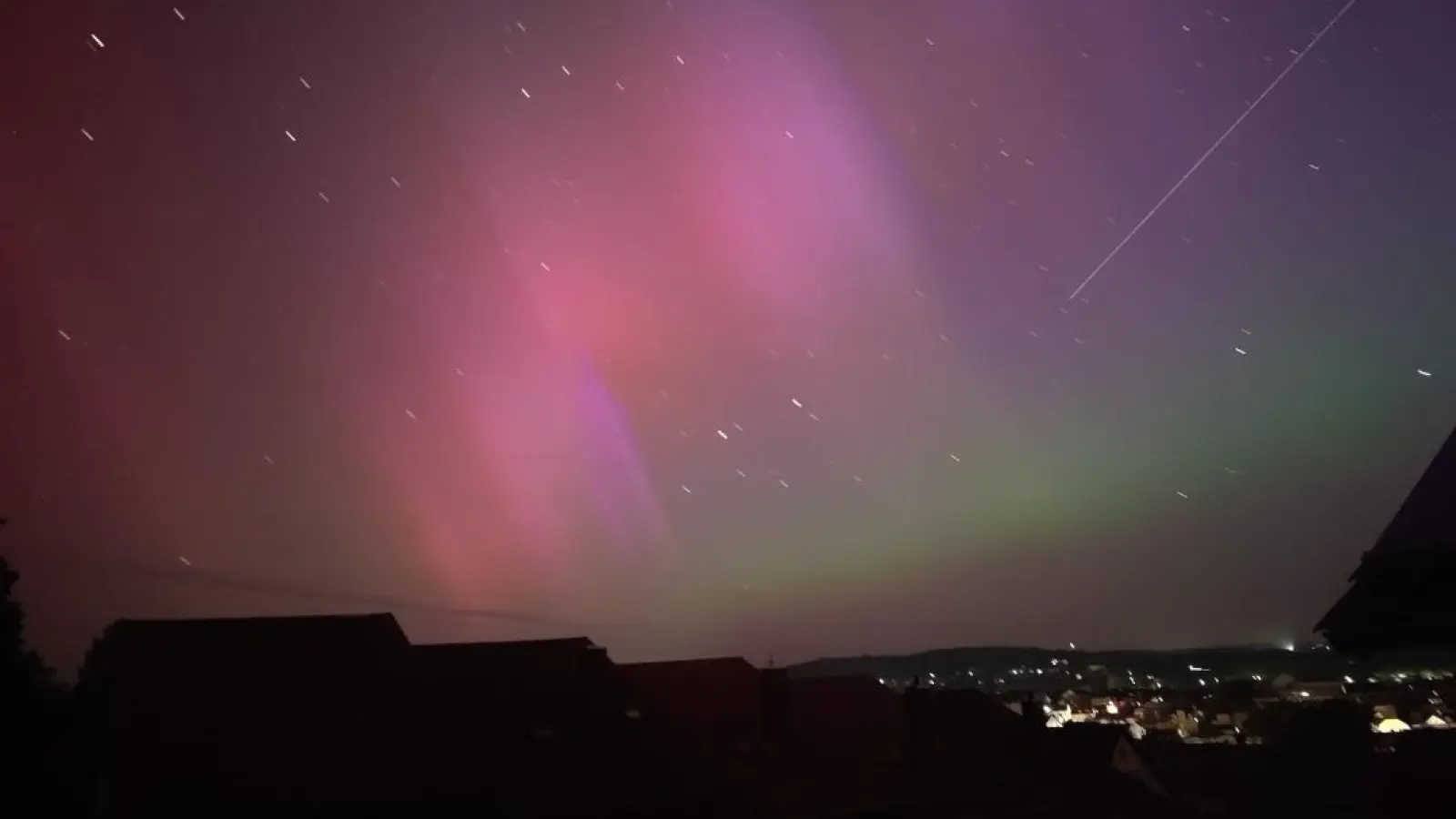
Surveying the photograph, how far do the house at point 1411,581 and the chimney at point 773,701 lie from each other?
1870 centimetres

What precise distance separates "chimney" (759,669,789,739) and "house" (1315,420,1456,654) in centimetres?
1870

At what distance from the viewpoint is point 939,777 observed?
22047 millimetres

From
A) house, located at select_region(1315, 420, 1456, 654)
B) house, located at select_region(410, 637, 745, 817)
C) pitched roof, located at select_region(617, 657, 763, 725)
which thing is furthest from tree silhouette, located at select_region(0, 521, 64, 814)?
house, located at select_region(1315, 420, 1456, 654)

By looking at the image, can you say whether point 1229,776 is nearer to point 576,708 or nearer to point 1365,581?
point 576,708

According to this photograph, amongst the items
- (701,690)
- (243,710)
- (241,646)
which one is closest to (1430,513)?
(243,710)

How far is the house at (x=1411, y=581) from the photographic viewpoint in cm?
469

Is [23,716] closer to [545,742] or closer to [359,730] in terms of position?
[359,730]

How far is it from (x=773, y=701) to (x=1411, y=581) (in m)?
19.6

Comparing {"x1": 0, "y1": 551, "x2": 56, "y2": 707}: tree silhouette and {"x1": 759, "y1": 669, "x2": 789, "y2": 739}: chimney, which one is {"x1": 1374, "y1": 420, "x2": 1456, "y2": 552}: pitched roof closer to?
{"x1": 759, "y1": 669, "x2": 789, "y2": 739}: chimney

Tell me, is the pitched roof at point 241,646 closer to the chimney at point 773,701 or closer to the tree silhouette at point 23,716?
the tree silhouette at point 23,716

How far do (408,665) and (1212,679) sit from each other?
104 meters

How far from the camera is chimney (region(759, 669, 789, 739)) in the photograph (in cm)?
2284

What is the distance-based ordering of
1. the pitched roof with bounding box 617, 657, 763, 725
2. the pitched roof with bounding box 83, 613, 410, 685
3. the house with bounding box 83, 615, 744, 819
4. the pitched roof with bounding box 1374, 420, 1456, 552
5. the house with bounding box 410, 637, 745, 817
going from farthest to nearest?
the pitched roof with bounding box 617, 657, 763, 725 < the pitched roof with bounding box 83, 613, 410, 685 < the house with bounding box 410, 637, 745, 817 < the house with bounding box 83, 615, 744, 819 < the pitched roof with bounding box 1374, 420, 1456, 552

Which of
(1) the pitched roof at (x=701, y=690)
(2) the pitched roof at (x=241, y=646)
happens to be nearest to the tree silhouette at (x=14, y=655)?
(2) the pitched roof at (x=241, y=646)
